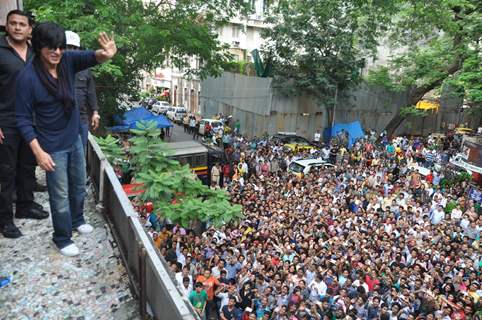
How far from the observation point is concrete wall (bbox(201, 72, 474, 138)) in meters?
25.9

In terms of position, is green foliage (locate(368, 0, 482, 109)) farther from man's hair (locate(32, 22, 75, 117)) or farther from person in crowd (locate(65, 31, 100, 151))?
man's hair (locate(32, 22, 75, 117))

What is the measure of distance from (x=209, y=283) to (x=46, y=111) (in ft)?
19.1

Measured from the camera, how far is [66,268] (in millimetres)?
3299

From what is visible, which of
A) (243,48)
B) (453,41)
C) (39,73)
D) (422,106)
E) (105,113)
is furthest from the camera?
(243,48)

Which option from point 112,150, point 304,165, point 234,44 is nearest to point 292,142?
point 304,165

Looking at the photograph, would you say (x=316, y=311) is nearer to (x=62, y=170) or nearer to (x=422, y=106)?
(x=62, y=170)

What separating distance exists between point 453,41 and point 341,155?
28.5 feet

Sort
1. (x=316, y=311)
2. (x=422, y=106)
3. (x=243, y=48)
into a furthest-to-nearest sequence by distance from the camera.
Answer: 1. (x=243, y=48)
2. (x=422, y=106)
3. (x=316, y=311)

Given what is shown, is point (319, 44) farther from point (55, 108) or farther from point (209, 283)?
point (55, 108)

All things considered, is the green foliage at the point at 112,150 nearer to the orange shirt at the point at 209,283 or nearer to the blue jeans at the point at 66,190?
the blue jeans at the point at 66,190

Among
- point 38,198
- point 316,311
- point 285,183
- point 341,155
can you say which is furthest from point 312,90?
point 38,198

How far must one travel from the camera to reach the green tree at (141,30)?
1166cm

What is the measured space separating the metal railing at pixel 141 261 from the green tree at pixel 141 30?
8.13 metres

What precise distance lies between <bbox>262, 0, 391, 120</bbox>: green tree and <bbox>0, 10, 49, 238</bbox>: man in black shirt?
19.9m
